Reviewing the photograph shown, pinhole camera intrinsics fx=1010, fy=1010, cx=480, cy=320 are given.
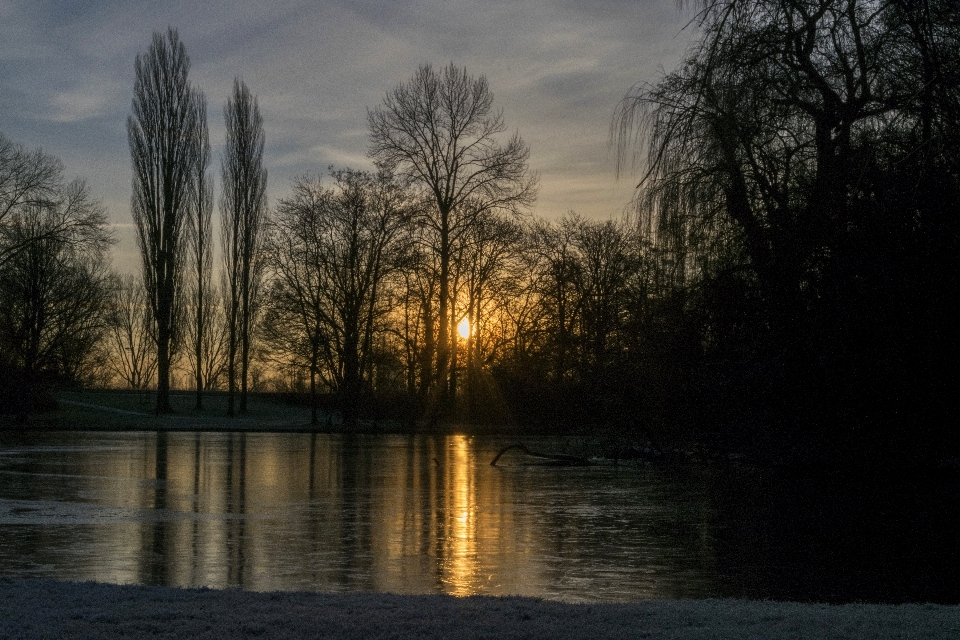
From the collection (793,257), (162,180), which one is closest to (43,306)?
(162,180)

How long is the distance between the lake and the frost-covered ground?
1.81 m

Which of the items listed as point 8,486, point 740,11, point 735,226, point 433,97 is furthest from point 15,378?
point 740,11

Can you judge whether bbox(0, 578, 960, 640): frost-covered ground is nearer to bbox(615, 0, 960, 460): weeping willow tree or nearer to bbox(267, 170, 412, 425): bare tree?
bbox(615, 0, 960, 460): weeping willow tree

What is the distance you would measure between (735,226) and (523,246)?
35.2 meters

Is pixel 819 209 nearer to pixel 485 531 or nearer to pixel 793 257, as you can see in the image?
pixel 793 257

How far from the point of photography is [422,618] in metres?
6.15

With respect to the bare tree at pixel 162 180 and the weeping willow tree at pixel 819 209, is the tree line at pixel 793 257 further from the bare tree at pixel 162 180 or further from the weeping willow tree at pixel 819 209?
the bare tree at pixel 162 180

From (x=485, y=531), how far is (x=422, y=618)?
682 cm

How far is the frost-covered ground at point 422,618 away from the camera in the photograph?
568cm

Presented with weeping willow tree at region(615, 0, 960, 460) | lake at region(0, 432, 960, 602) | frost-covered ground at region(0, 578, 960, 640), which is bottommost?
lake at region(0, 432, 960, 602)

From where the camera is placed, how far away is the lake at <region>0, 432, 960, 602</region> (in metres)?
Answer: 9.27

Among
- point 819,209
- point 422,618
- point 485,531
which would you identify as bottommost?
point 485,531

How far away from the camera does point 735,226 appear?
17.3 meters

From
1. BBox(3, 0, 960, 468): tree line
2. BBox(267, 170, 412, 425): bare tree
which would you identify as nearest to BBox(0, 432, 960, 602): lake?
BBox(3, 0, 960, 468): tree line
